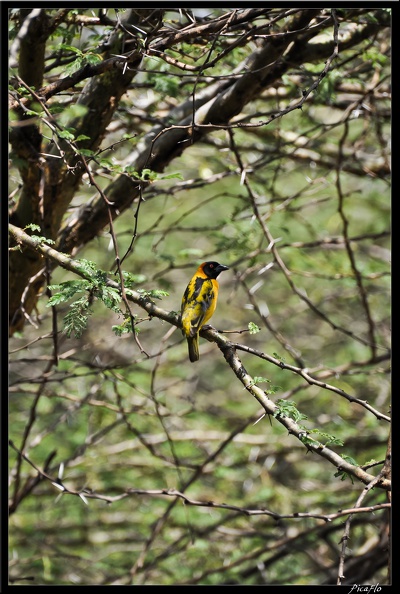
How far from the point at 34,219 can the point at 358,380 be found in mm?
5117

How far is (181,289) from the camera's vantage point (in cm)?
1148

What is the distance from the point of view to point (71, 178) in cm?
447

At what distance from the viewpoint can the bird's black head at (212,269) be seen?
16.3 ft

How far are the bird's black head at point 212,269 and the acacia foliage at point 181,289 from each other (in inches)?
10.6

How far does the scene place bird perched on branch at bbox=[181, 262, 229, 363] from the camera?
4.15m

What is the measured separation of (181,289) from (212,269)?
646cm

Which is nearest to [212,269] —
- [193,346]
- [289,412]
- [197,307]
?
[197,307]

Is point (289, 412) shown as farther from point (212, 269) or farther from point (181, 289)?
point (181, 289)

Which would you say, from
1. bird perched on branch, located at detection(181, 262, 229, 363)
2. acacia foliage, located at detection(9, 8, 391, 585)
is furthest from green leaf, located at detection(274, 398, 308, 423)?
bird perched on branch, located at detection(181, 262, 229, 363)

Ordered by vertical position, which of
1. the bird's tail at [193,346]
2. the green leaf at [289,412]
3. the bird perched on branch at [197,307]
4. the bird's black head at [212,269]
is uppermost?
the bird's black head at [212,269]

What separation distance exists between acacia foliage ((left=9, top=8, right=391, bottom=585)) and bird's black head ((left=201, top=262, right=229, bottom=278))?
269mm

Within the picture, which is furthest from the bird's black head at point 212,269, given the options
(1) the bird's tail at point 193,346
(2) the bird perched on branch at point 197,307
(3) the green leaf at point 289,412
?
(3) the green leaf at point 289,412

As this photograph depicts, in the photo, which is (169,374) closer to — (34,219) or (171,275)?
(171,275)

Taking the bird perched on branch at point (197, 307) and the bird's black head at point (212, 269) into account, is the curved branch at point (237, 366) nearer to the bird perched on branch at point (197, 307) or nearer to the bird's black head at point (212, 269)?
the bird perched on branch at point (197, 307)
